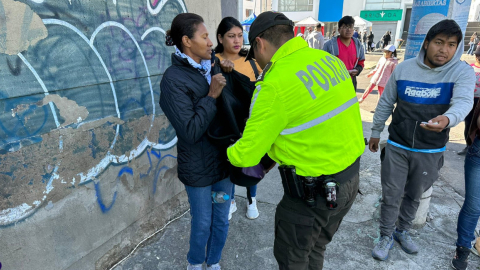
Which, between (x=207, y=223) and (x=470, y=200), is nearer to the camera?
(x=207, y=223)

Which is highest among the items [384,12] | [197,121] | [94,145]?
[384,12]

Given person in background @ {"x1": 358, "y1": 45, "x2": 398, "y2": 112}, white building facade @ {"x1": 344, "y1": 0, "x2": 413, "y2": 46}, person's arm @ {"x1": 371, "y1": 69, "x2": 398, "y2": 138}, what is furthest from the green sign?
person's arm @ {"x1": 371, "y1": 69, "x2": 398, "y2": 138}

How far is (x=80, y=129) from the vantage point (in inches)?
80.7

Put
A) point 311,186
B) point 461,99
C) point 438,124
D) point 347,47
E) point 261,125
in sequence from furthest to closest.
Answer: point 347,47 → point 461,99 → point 438,124 → point 311,186 → point 261,125

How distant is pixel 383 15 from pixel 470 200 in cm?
3130

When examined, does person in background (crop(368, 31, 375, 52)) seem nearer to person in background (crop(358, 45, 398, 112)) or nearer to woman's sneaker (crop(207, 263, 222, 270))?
person in background (crop(358, 45, 398, 112))

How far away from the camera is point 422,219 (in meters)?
2.84

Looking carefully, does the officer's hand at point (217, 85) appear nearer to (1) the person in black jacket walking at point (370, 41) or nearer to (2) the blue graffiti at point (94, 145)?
(2) the blue graffiti at point (94, 145)

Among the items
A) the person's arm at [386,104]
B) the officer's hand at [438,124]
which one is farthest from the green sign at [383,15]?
the officer's hand at [438,124]

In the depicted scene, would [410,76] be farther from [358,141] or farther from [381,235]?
[381,235]

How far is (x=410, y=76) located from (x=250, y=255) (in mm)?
1976

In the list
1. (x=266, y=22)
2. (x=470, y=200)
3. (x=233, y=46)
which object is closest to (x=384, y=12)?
(x=233, y=46)

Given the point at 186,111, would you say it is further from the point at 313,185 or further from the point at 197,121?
the point at 313,185

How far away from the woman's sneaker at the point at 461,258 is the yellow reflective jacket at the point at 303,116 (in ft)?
5.08
